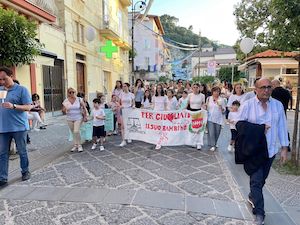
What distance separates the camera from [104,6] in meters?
20.5

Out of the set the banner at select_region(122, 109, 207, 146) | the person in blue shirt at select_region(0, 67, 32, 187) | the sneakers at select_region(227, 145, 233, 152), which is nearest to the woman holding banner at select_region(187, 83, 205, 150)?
the banner at select_region(122, 109, 207, 146)

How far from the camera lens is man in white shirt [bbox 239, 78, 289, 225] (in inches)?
134

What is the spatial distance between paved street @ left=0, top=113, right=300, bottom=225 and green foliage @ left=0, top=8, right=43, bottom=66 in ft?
9.38

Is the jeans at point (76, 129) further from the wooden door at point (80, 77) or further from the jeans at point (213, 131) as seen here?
the wooden door at point (80, 77)

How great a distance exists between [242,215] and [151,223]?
4.06 ft

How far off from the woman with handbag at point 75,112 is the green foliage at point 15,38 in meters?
2.09

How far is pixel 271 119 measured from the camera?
11.3 ft

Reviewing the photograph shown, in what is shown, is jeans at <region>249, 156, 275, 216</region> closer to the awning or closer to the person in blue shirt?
the person in blue shirt

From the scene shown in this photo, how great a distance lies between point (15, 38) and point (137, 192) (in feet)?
18.2

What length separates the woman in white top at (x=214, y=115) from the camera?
722cm

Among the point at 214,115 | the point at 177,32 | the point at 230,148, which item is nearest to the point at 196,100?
the point at 214,115

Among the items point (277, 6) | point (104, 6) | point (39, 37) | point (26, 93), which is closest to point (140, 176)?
point (26, 93)

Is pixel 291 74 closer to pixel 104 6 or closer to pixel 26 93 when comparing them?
pixel 104 6

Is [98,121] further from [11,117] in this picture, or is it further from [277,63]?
[277,63]
